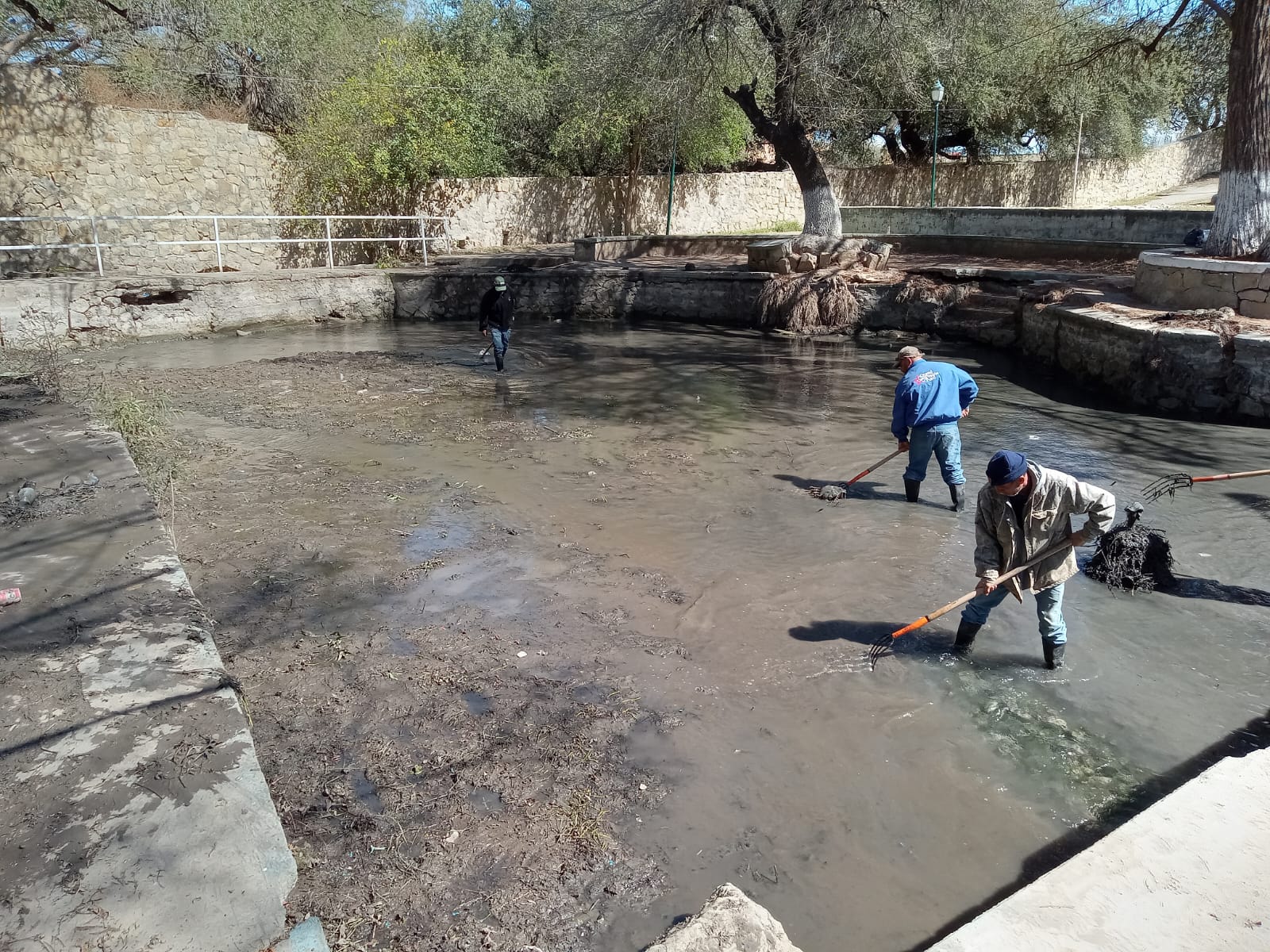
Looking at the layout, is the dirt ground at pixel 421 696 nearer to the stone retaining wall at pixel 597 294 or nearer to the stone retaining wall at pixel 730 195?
the stone retaining wall at pixel 597 294

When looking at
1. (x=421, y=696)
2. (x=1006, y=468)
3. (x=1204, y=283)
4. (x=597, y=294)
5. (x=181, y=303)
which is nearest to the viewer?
(x=1006, y=468)

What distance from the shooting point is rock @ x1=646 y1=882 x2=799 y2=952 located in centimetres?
289

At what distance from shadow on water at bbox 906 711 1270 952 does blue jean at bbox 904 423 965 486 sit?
3338 mm

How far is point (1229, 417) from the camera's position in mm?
11031

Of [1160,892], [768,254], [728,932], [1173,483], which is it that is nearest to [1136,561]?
[1173,483]

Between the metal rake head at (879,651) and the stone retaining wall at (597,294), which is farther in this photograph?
the stone retaining wall at (597,294)

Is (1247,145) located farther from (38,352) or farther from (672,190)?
(38,352)

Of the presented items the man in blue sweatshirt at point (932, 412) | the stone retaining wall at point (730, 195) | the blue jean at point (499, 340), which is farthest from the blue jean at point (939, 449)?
the stone retaining wall at point (730, 195)

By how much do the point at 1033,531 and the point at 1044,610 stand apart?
535 millimetres

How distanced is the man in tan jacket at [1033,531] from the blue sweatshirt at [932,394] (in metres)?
2.56

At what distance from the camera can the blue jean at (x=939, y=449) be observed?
7816mm

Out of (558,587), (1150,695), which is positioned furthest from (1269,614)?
(558,587)

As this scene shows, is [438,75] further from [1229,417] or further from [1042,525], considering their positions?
[1042,525]

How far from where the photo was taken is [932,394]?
7711mm
